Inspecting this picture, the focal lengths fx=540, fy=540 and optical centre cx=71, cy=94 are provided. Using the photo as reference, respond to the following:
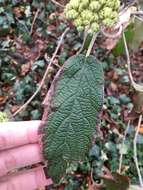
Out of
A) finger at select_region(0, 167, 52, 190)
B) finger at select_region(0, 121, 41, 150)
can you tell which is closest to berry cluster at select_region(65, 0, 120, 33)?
finger at select_region(0, 121, 41, 150)

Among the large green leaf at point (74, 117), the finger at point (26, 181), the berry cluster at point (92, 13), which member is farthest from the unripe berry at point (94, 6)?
the finger at point (26, 181)

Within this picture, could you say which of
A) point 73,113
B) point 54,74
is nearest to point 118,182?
point 73,113

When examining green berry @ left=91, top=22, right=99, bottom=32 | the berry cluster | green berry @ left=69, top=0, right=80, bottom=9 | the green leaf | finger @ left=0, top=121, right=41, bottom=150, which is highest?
green berry @ left=69, top=0, right=80, bottom=9

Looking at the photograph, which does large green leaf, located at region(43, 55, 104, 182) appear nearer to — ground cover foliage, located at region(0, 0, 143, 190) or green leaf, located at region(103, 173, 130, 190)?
green leaf, located at region(103, 173, 130, 190)

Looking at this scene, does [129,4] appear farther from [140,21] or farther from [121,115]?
[121,115]

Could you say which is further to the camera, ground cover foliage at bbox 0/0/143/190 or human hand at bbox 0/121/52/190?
→ ground cover foliage at bbox 0/0/143/190

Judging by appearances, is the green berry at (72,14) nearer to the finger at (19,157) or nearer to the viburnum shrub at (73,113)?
the viburnum shrub at (73,113)
